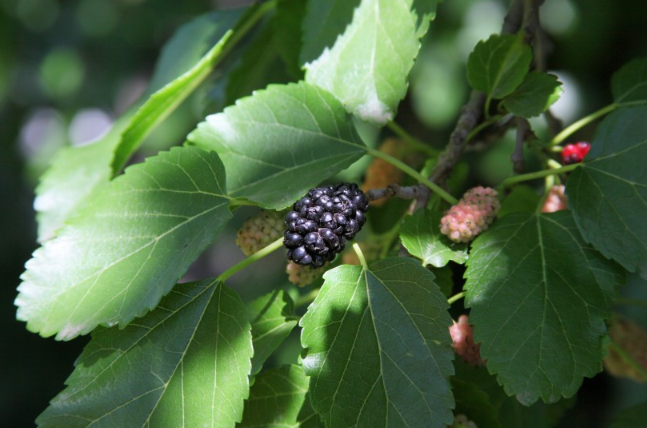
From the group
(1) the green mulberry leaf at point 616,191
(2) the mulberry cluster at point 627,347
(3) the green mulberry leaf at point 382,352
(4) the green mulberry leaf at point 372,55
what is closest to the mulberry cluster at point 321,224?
(3) the green mulberry leaf at point 382,352

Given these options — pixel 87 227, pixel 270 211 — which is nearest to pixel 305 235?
pixel 270 211

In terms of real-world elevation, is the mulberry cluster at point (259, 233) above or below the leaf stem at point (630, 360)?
above

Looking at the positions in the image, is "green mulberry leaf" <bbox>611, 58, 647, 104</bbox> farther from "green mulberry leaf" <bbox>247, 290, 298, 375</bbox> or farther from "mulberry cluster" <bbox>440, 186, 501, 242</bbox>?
"green mulberry leaf" <bbox>247, 290, 298, 375</bbox>

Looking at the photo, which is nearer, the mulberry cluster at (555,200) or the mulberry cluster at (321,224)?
the mulberry cluster at (321,224)

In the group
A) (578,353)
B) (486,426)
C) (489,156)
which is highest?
(578,353)

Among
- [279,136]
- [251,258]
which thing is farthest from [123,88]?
[251,258]

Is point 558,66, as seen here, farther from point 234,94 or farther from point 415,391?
point 415,391

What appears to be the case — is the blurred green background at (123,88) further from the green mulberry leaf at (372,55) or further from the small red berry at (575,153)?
the small red berry at (575,153)
